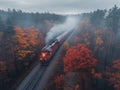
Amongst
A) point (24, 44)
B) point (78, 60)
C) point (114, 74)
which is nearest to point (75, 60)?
point (78, 60)

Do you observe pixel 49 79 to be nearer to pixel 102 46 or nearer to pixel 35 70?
pixel 35 70

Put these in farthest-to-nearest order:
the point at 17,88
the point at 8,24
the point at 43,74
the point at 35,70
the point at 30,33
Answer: the point at 30,33
the point at 8,24
the point at 35,70
the point at 43,74
the point at 17,88

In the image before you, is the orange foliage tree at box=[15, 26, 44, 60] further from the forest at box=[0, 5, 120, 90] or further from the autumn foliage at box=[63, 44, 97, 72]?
the autumn foliage at box=[63, 44, 97, 72]

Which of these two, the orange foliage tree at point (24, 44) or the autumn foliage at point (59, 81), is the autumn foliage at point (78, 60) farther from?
the orange foliage tree at point (24, 44)

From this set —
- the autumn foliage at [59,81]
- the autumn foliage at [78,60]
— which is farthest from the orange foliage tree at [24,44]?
the autumn foliage at [59,81]

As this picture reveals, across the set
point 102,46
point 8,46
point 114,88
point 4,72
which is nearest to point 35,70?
point 4,72

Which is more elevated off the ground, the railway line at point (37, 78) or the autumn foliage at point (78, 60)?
the autumn foliage at point (78, 60)

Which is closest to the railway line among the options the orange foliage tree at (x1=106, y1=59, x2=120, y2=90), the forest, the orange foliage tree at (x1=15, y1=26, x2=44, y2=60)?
the forest

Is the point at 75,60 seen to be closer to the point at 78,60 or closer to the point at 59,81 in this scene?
the point at 78,60

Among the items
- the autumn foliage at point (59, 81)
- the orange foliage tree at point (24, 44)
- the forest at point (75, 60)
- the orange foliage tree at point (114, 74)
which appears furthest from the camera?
the orange foliage tree at point (24, 44)
